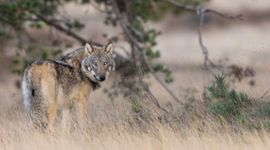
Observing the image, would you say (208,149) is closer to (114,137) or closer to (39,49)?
(114,137)

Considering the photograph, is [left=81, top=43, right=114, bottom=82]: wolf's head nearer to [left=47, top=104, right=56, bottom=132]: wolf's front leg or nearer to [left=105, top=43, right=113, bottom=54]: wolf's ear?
[left=105, top=43, right=113, bottom=54]: wolf's ear

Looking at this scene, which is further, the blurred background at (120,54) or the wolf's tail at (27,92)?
the blurred background at (120,54)

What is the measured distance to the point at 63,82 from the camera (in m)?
12.7

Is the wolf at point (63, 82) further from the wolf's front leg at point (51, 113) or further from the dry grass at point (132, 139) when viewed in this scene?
the dry grass at point (132, 139)

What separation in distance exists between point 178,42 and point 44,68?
30.7 m

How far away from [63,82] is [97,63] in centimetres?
56

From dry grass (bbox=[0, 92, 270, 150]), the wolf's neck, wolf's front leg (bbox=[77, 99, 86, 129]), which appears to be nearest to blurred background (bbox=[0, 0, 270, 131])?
wolf's front leg (bbox=[77, 99, 86, 129])

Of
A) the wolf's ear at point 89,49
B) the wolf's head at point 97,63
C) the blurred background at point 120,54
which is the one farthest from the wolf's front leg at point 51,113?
the wolf's ear at point 89,49

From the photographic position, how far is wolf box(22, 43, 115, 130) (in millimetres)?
12211

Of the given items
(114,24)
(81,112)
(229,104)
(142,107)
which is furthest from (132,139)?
(114,24)

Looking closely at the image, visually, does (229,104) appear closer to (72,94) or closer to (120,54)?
(72,94)

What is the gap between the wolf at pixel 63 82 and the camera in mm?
12211

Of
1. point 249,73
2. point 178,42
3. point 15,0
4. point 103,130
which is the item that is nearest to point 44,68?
point 103,130

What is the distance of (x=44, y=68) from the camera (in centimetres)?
1231
